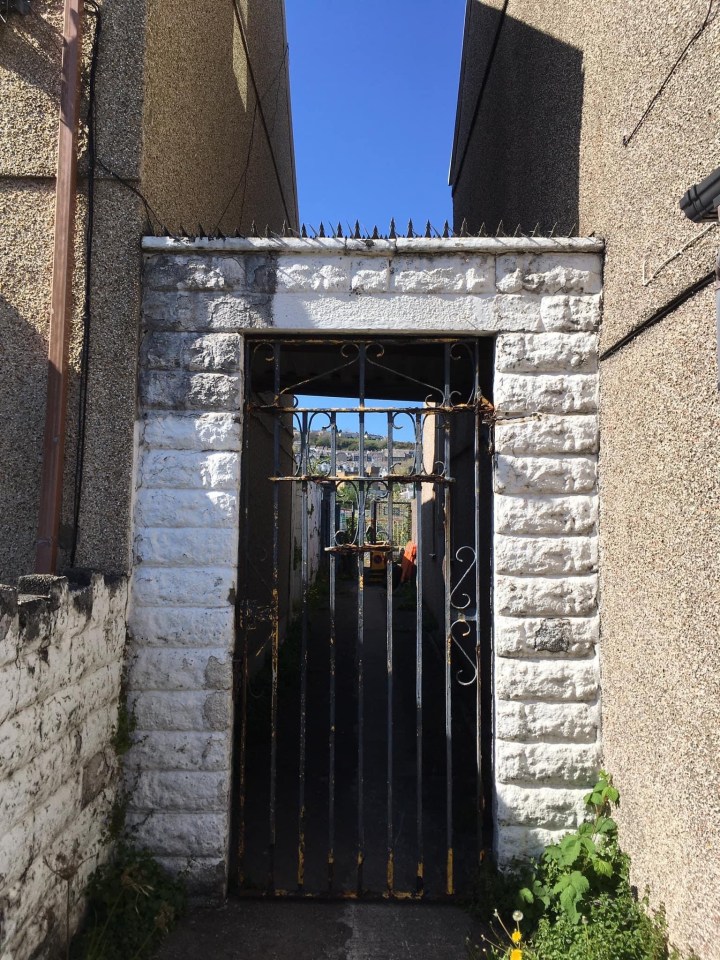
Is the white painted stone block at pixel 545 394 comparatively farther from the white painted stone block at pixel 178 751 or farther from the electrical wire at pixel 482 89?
the electrical wire at pixel 482 89

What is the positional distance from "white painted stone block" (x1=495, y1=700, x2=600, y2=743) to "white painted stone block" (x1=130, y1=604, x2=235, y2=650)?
150 centimetres

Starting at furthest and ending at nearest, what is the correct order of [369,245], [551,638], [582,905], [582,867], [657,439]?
[369,245]
[551,638]
[582,867]
[582,905]
[657,439]

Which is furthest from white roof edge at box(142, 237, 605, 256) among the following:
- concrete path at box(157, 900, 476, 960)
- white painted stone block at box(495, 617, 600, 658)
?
concrete path at box(157, 900, 476, 960)

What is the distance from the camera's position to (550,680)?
3.46 meters

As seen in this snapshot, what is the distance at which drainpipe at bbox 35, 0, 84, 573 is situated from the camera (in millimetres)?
3289

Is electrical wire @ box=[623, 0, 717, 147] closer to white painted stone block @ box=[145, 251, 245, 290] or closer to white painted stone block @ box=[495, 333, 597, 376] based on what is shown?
white painted stone block @ box=[495, 333, 597, 376]

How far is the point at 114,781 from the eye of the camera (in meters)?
3.36

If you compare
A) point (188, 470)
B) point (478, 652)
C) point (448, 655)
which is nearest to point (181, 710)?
point (188, 470)

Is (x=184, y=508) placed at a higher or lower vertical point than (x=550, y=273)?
lower

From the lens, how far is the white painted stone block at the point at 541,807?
340cm

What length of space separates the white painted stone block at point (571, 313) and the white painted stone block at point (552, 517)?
913 mm

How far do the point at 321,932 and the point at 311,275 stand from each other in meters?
3.32

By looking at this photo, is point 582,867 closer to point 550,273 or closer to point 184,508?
point 184,508

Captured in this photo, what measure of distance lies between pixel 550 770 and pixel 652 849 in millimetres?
643
